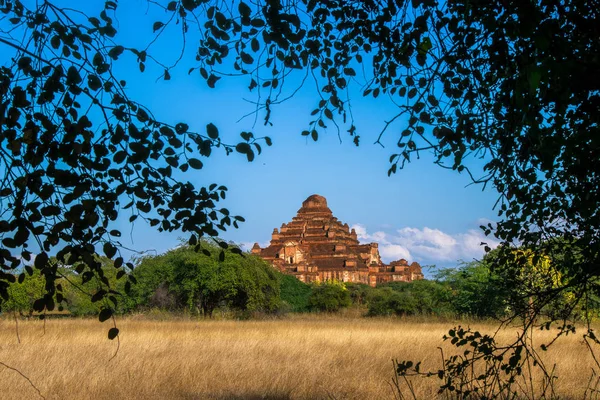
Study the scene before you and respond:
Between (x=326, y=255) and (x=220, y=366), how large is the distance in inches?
2085

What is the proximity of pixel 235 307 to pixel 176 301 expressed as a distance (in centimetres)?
262

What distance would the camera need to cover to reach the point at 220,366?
9.66 m

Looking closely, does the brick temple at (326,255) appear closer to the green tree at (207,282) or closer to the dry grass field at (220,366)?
the green tree at (207,282)

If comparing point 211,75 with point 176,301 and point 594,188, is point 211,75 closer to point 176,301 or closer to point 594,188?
point 594,188

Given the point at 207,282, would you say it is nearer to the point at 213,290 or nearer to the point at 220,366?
the point at 213,290

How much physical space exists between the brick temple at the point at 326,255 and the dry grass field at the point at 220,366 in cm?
4356

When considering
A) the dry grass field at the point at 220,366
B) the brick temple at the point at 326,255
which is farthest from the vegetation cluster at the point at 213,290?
the brick temple at the point at 326,255

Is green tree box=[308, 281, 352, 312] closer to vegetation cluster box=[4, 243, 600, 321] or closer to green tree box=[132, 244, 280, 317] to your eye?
vegetation cluster box=[4, 243, 600, 321]

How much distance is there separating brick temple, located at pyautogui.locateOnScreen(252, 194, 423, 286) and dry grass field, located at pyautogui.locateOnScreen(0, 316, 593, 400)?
43.6 meters

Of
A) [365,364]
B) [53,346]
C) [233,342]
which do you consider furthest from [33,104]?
[233,342]

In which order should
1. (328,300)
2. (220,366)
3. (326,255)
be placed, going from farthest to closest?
1. (326,255)
2. (328,300)
3. (220,366)

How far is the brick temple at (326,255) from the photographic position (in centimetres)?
5916

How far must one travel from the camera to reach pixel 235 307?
27.1 m

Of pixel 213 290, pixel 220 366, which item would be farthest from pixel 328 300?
pixel 220 366
